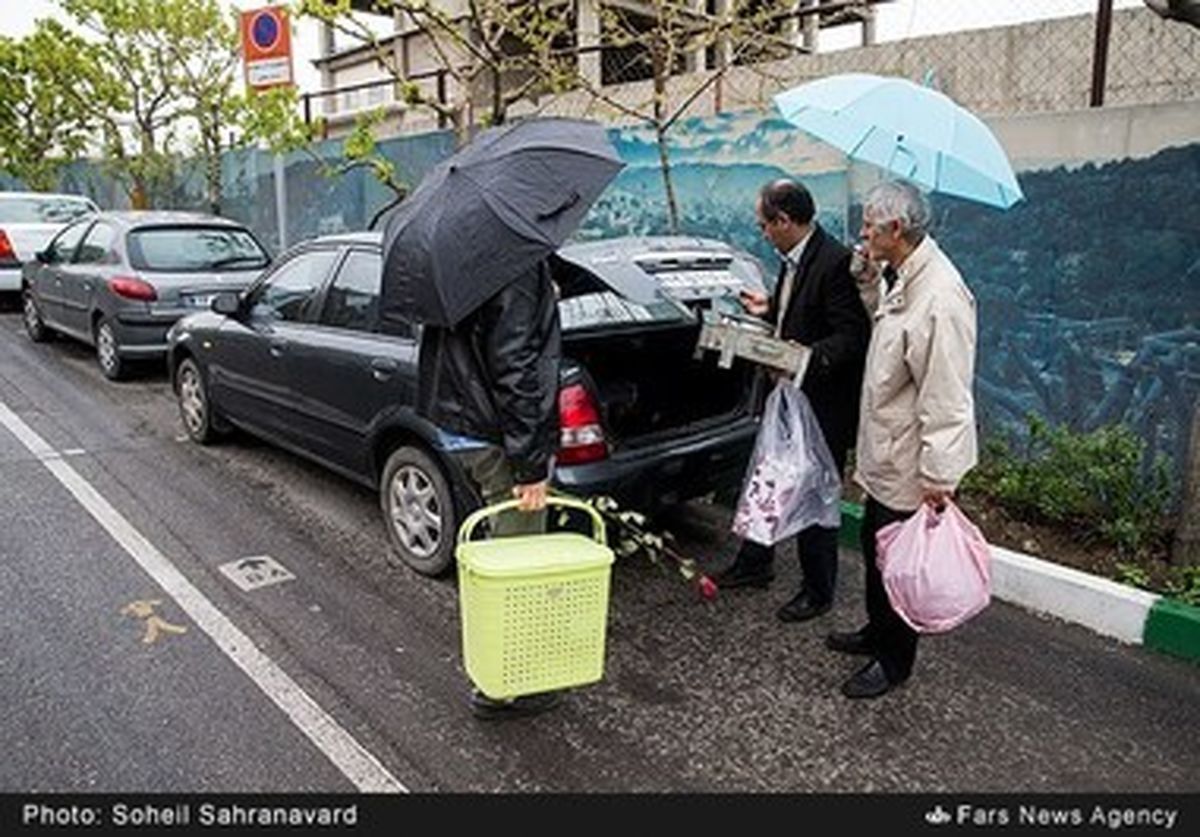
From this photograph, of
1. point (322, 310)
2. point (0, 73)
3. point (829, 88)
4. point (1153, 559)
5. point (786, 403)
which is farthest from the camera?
point (0, 73)

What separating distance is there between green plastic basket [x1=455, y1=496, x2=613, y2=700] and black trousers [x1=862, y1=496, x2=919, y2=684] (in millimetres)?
1025

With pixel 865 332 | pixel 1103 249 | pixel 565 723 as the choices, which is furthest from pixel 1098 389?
pixel 565 723

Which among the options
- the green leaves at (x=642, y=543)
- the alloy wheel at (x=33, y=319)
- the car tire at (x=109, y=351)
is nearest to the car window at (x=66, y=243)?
the alloy wheel at (x=33, y=319)

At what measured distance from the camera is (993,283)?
5367 mm

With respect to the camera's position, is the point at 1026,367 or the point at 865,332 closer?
the point at 865,332

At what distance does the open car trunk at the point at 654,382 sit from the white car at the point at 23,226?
34.0 feet

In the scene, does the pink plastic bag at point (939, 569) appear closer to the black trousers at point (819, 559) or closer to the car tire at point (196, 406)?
the black trousers at point (819, 559)

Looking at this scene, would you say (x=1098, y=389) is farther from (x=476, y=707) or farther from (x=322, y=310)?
(x=322, y=310)

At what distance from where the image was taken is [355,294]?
4.62 meters

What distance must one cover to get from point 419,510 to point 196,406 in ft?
9.19

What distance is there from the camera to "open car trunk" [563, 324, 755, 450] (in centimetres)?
388

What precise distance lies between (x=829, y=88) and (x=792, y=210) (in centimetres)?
46

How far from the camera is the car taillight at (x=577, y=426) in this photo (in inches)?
145
